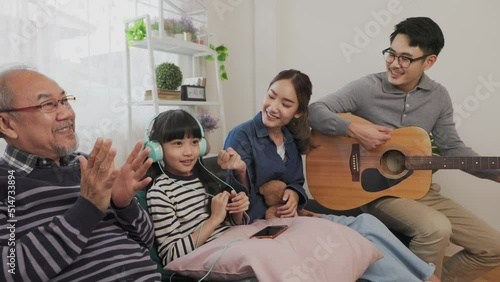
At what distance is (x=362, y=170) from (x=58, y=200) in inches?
54.3

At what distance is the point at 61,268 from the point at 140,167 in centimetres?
31

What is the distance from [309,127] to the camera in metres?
1.86

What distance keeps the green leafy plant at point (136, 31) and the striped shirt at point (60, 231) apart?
1350 mm

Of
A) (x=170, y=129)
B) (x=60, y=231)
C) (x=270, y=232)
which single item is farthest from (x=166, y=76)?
(x=60, y=231)

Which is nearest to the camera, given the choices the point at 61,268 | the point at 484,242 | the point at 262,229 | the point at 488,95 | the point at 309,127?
the point at 61,268

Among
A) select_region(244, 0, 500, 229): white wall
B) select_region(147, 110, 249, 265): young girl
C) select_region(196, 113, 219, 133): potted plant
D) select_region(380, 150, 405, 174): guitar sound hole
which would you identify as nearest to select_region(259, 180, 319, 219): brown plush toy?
select_region(147, 110, 249, 265): young girl

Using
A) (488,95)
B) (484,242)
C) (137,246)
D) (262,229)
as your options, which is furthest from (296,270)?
(488,95)

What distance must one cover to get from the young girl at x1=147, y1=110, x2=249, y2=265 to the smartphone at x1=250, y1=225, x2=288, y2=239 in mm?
128

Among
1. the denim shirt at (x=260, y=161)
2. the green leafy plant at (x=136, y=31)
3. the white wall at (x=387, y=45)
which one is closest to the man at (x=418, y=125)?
the denim shirt at (x=260, y=161)

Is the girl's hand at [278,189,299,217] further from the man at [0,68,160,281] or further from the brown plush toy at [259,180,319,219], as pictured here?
the man at [0,68,160,281]

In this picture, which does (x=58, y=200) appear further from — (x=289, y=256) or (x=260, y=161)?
(x=260, y=161)

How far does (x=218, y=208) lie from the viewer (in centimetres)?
127

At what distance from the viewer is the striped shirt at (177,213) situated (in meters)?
1.17

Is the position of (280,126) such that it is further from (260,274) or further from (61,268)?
(61,268)
